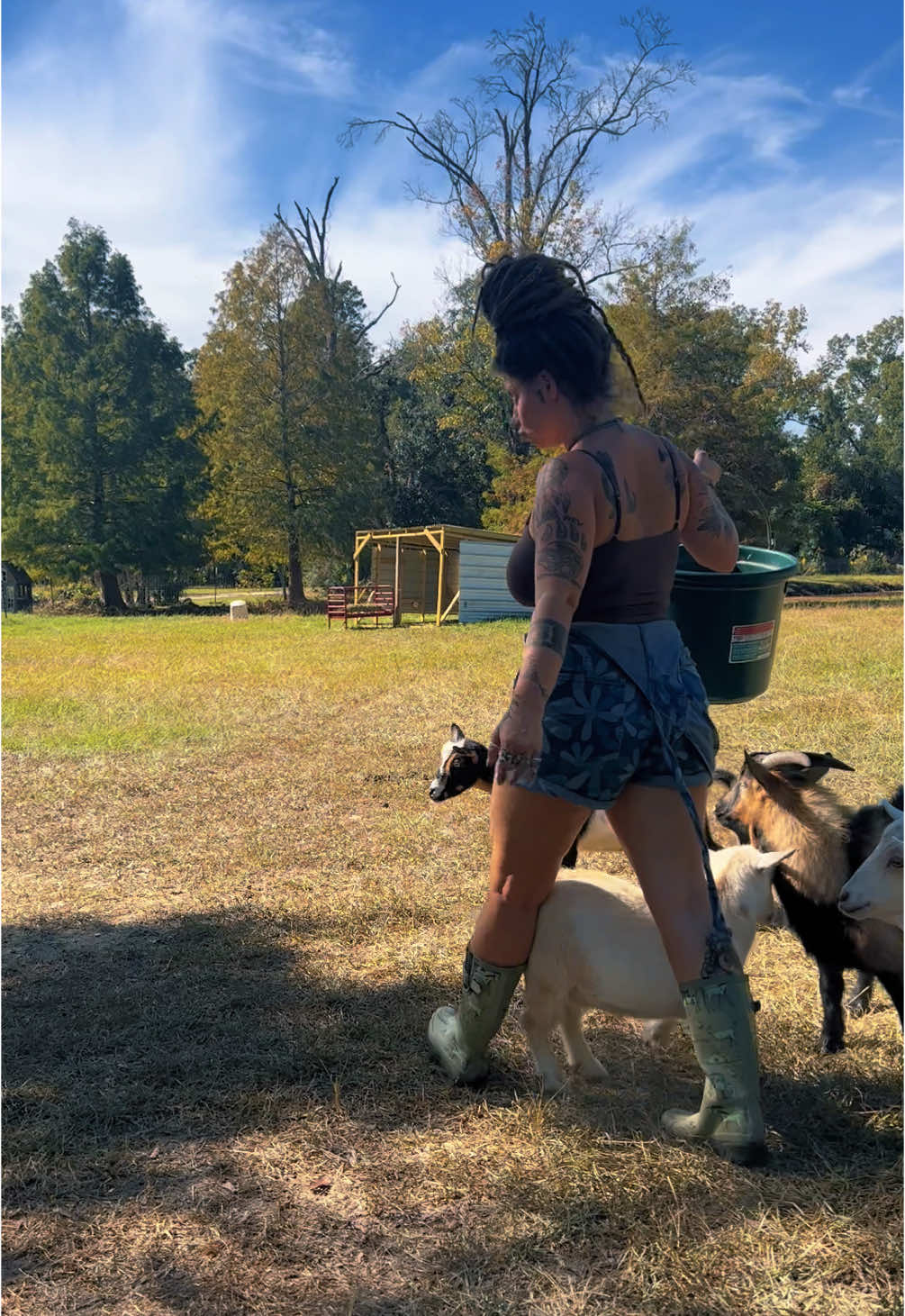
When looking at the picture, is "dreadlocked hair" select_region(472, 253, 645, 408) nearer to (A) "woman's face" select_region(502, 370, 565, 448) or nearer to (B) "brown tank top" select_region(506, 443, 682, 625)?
(A) "woman's face" select_region(502, 370, 565, 448)

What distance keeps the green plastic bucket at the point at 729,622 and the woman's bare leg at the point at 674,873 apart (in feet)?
4.50

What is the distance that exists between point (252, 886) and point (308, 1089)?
1975 millimetres

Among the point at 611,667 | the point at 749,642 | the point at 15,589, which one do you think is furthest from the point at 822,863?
the point at 15,589

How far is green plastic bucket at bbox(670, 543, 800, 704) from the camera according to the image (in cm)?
362

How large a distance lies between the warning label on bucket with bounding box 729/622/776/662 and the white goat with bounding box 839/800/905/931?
120 cm

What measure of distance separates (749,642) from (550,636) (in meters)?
1.79

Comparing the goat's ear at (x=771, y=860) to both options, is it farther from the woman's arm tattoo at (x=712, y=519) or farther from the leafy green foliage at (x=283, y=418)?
the leafy green foliage at (x=283, y=418)

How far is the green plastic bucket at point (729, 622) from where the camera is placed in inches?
143

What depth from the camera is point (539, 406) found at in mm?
2438

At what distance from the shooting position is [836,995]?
304cm

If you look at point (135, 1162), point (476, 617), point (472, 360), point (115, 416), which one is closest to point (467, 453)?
point (472, 360)

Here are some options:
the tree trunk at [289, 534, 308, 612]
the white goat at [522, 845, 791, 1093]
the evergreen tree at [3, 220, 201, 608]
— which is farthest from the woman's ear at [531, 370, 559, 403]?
the evergreen tree at [3, 220, 201, 608]

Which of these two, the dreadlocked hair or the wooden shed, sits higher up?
the dreadlocked hair

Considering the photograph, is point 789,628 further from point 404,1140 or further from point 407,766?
point 404,1140
